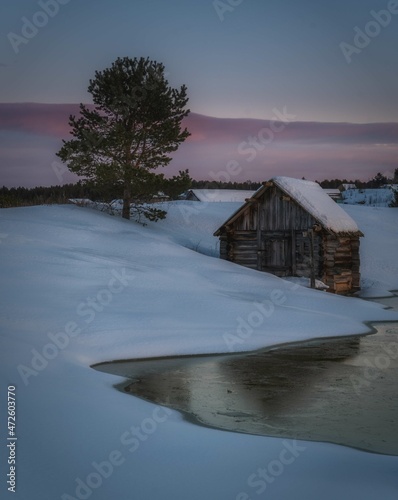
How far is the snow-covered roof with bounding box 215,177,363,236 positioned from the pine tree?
5188 mm

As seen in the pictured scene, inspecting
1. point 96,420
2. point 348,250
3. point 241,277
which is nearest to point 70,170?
point 241,277

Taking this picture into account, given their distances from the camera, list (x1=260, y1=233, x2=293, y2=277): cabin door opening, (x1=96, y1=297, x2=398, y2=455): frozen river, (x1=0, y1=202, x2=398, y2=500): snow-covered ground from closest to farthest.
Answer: (x1=0, y1=202, x2=398, y2=500): snow-covered ground, (x1=96, y1=297, x2=398, y2=455): frozen river, (x1=260, y1=233, x2=293, y2=277): cabin door opening

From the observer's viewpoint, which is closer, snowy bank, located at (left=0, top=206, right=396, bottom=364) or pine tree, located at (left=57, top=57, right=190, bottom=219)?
snowy bank, located at (left=0, top=206, right=396, bottom=364)

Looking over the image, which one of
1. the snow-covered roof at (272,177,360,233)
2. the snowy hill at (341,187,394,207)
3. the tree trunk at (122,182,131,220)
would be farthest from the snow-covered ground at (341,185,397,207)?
the tree trunk at (122,182,131,220)

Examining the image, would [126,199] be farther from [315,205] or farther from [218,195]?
[218,195]

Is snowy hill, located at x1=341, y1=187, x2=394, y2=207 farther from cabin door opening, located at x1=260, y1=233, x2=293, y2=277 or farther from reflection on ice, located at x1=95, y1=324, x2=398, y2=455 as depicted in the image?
reflection on ice, located at x1=95, y1=324, x2=398, y2=455

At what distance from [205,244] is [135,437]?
2692 centimetres

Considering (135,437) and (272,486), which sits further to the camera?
(135,437)

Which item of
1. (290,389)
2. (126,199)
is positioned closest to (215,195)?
(126,199)

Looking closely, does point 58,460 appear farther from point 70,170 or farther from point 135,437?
point 70,170

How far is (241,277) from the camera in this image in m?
22.5

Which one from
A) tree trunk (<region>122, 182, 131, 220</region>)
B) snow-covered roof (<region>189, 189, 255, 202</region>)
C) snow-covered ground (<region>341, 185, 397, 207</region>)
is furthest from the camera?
snow-covered roof (<region>189, 189, 255, 202</region>)

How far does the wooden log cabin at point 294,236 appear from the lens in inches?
1054

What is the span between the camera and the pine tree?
95.5ft
